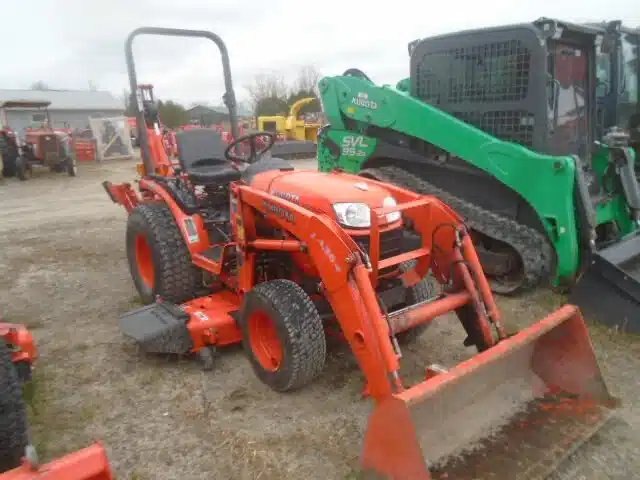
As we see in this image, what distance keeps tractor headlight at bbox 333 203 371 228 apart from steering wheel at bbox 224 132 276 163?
124cm

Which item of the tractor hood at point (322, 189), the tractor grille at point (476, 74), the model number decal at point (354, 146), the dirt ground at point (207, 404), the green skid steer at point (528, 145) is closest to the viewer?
the dirt ground at point (207, 404)

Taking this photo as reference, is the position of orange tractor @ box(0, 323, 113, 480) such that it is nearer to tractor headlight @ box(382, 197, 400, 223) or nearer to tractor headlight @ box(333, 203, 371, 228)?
tractor headlight @ box(333, 203, 371, 228)

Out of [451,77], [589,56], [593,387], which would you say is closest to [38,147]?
[451,77]

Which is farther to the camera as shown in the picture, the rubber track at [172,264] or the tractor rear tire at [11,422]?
the rubber track at [172,264]

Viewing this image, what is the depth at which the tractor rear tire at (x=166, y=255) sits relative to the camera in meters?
4.45

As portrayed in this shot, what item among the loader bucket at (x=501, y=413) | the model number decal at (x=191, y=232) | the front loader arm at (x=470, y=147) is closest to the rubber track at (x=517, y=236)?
the front loader arm at (x=470, y=147)

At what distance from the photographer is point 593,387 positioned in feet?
10.4

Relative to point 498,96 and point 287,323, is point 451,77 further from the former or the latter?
point 287,323

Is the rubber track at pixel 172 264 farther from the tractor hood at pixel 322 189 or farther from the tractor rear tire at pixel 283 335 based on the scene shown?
the tractor rear tire at pixel 283 335

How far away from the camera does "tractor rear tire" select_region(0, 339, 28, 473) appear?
101 inches

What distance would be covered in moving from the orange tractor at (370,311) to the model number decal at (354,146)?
2277 millimetres

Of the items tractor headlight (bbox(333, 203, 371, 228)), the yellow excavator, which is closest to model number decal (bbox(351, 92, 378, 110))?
tractor headlight (bbox(333, 203, 371, 228))

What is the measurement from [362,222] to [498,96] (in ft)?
9.80

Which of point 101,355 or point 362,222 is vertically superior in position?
point 362,222
